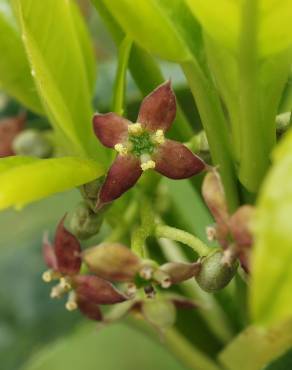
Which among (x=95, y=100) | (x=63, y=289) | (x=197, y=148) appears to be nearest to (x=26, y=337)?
(x=95, y=100)

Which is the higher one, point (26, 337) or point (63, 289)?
point (63, 289)

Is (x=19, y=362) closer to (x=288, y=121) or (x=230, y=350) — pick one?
A: (x=230, y=350)

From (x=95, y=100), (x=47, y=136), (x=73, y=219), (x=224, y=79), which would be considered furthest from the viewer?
(x=95, y=100)

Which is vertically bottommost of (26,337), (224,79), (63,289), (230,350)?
(26,337)

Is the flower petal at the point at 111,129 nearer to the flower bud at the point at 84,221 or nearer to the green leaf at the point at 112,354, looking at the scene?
the flower bud at the point at 84,221

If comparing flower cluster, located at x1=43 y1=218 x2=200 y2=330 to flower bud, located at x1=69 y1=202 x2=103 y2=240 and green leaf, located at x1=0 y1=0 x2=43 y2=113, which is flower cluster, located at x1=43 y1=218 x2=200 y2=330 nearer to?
flower bud, located at x1=69 y1=202 x2=103 y2=240

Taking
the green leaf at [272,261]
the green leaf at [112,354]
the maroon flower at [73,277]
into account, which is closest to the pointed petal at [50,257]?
the maroon flower at [73,277]

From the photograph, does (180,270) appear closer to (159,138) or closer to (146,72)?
(159,138)
